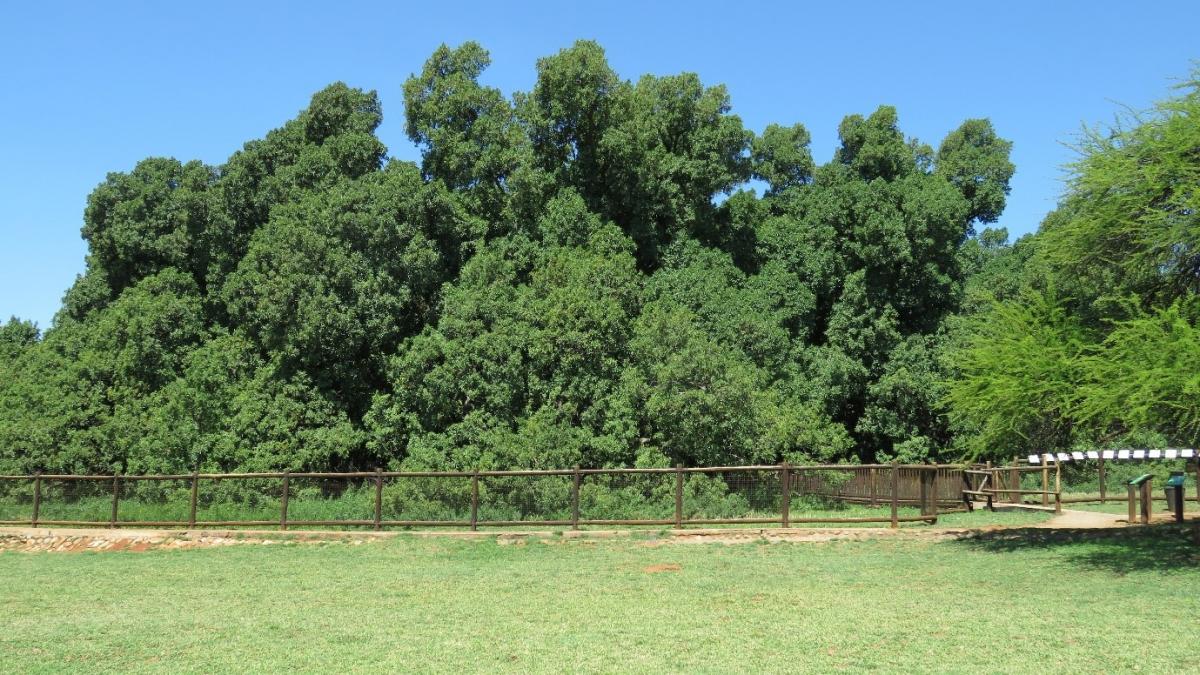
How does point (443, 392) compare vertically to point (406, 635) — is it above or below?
above

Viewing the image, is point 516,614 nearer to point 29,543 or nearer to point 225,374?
point 29,543

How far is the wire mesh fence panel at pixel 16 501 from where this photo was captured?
79.9ft

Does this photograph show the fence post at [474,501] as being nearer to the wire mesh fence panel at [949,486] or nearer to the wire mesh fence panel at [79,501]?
the wire mesh fence panel at [79,501]

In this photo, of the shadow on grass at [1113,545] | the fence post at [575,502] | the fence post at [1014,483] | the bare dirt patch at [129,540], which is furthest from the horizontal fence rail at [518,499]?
the fence post at [1014,483]

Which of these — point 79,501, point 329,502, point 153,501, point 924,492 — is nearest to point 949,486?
point 924,492

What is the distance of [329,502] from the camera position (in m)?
22.2

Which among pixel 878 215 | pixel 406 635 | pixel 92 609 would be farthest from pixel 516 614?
pixel 878 215

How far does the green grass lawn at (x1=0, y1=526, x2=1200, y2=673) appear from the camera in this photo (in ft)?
29.5

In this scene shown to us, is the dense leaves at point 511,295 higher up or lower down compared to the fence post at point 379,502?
higher up

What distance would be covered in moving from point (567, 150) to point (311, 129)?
11.5 m

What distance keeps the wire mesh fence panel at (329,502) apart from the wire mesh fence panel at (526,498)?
8.88 ft

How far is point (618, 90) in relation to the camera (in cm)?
3603

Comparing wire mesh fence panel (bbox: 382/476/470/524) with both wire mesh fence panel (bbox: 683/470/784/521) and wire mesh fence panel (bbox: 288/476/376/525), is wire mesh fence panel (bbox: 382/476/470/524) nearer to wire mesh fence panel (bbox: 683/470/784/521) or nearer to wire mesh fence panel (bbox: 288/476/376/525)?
wire mesh fence panel (bbox: 288/476/376/525)

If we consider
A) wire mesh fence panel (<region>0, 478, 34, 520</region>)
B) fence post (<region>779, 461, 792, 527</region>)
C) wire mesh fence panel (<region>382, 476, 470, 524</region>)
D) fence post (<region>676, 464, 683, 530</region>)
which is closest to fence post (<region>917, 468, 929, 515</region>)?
fence post (<region>779, 461, 792, 527</region>)
